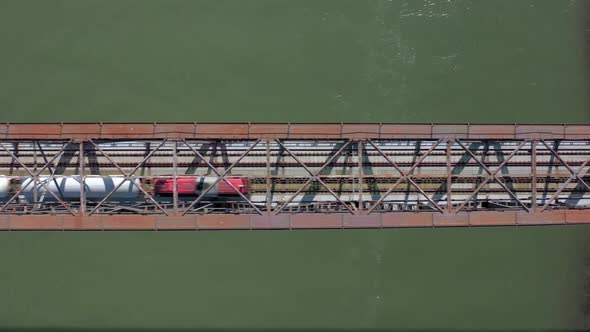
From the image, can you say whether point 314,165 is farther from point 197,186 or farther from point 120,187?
point 120,187

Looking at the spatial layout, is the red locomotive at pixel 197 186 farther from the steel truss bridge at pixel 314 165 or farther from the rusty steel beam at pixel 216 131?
the rusty steel beam at pixel 216 131

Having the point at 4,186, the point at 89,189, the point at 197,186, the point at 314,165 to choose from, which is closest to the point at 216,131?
the point at 197,186

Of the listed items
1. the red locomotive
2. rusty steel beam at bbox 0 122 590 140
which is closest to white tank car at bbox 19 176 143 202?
the red locomotive

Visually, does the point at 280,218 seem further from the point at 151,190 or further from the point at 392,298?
the point at 392,298

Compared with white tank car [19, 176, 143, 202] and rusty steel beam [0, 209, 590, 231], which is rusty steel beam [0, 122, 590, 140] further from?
rusty steel beam [0, 209, 590, 231]

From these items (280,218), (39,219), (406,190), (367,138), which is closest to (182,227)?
(280,218)

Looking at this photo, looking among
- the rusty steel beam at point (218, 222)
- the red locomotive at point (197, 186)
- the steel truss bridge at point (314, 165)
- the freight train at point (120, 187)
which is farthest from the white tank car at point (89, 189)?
the rusty steel beam at point (218, 222)

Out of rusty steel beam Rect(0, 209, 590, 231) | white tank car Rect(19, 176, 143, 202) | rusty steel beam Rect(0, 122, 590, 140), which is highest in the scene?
rusty steel beam Rect(0, 122, 590, 140)
